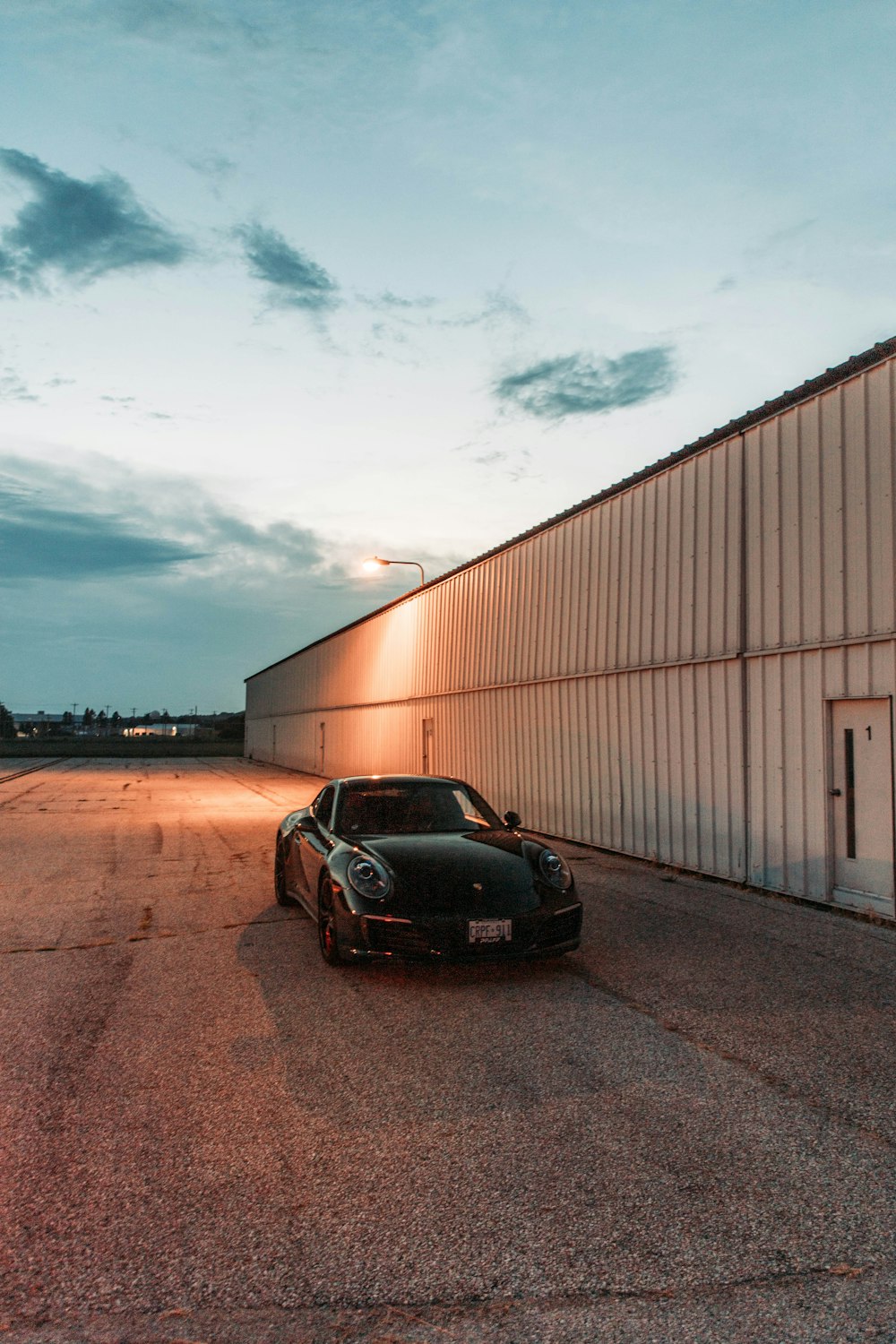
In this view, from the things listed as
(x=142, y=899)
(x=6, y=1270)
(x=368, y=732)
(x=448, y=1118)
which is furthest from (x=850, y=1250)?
(x=368, y=732)

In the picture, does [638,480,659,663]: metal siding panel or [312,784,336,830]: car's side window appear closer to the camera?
[312,784,336,830]: car's side window

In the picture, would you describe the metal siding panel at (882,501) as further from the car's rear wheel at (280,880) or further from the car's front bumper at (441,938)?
the car's rear wheel at (280,880)

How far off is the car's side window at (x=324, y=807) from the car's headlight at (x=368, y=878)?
1.25m

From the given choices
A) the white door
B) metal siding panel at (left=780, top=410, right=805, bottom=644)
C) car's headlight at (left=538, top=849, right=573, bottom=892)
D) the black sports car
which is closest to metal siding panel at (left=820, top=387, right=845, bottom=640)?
metal siding panel at (left=780, top=410, right=805, bottom=644)

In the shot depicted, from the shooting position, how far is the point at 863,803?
8.53m

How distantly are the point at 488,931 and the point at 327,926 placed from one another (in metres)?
1.26

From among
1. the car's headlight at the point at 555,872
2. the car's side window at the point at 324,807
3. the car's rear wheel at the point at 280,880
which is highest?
the car's side window at the point at 324,807

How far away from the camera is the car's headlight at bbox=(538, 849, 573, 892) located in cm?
614

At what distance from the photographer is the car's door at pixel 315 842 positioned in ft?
22.3

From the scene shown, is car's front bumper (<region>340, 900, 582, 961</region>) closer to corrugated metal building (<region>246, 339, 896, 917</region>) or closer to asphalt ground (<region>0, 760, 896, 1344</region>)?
asphalt ground (<region>0, 760, 896, 1344</region>)

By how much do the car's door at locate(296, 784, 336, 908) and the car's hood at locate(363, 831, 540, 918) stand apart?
471 millimetres

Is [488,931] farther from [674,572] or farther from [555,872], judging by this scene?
[674,572]

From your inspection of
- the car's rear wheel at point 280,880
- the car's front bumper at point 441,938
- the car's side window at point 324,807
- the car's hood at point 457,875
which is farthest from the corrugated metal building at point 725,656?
the car's rear wheel at point 280,880

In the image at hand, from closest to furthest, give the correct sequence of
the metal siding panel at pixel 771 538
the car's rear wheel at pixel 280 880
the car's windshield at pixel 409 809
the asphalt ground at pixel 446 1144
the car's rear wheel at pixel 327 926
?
the asphalt ground at pixel 446 1144, the car's rear wheel at pixel 327 926, the car's windshield at pixel 409 809, the car's rear wheel at pixel 280 880, the metal siding panel at pixel 771 538
